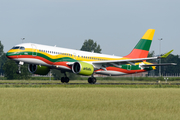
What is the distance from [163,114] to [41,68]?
33.1m

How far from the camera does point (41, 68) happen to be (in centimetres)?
4428

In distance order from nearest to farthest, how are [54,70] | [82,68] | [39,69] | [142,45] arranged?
1. [82,68]
2. [39,69]
3. [142,45]
4. [54,70]

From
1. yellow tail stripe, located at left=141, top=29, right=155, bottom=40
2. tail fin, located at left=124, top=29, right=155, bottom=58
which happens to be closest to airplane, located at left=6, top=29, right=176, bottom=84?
tail fin, located at left=124, top=29, right=155, bottom=58

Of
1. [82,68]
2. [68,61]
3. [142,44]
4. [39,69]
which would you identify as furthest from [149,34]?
[39,69]

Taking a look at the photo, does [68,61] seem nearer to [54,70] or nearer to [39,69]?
[39,69]

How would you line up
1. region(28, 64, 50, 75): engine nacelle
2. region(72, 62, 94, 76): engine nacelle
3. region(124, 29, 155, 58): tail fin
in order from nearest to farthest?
region(72, 62, 94, 76): engine nacelle → region(28, 64, 50, 75): engine nacelle → region(124, 29, 155, 58): tail fin

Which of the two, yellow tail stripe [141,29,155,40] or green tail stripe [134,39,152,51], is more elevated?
yellow tail stripe [141,29,155,40]

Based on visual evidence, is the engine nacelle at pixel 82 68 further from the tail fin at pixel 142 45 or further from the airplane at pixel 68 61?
the tail fin at pixel 142 45

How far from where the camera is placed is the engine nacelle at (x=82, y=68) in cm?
3997

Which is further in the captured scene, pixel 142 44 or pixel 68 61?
pixel 142 44

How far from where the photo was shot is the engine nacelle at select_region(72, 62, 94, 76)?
3997 centimetres

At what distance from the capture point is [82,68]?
39.9 m

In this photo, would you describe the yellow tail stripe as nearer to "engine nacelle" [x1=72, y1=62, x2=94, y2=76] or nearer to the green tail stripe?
the green tail stripe

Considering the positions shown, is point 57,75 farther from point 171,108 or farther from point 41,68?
point 171,108
